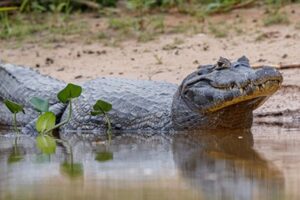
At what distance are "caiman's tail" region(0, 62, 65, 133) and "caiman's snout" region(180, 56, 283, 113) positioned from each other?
4.44 feet

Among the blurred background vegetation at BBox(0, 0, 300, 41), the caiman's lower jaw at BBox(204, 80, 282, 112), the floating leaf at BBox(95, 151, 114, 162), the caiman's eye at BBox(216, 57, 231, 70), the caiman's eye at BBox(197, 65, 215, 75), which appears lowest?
the floating leaf at BBox(95, 151, 114, 162)

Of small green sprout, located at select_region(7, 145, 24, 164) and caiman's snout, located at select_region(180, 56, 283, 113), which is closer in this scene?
small green sprout, located at select_region(7, 145, 24, 164)

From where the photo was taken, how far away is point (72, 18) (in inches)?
456

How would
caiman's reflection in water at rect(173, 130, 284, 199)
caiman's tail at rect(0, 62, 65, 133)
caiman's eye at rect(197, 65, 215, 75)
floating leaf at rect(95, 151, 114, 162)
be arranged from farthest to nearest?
caiman's tail at rect(0, 62, 65, 133), caiman's eye at rect(197, 65, 215, 75), floating leaf at rect(95, 151, 114, 162), caiman's reflection in water at rect(173, 130, 284, 199)

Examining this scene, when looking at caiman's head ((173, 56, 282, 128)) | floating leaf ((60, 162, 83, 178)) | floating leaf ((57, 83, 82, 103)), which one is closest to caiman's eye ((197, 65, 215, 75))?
caiman's head ((173, 56, 282, 128))

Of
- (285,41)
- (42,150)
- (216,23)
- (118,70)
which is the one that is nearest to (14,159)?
(42,150)

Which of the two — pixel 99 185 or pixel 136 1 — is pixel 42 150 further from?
pixel 136 1

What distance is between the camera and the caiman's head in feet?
23.2

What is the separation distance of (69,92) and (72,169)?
5.90ft

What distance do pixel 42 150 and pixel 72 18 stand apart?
5027mm

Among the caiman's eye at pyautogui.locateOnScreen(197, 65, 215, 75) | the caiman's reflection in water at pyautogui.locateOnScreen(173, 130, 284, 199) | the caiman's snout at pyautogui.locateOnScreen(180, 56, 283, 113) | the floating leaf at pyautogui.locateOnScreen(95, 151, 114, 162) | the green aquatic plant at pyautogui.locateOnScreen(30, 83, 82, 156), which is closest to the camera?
the caiman's reflection in water at pyautogui.locateOnScreen(173, 130, 284, 199)

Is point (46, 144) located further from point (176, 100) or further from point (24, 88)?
point (24, 88)

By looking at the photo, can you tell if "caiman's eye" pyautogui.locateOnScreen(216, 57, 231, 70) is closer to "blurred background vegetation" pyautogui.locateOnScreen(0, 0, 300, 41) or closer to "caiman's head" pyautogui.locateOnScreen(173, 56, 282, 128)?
"caiman's head" pyautogui.locateOnScreen(173, 56, 282, 128)

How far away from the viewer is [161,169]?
18.5ft
